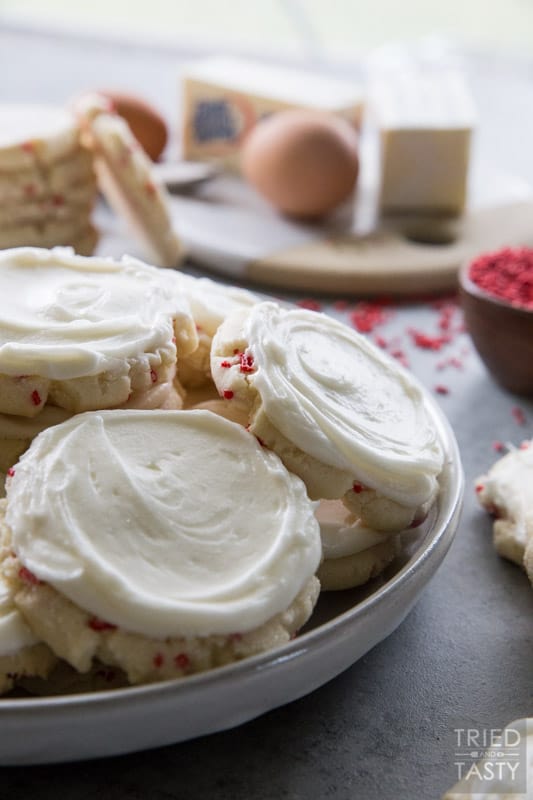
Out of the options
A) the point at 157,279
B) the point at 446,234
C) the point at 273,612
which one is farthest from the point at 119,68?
the point at 273,612

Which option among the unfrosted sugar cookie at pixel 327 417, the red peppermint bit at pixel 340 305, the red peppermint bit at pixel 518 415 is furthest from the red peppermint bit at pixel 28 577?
the red peppermint bit at pixel 340 305

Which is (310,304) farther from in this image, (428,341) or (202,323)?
(202,323)

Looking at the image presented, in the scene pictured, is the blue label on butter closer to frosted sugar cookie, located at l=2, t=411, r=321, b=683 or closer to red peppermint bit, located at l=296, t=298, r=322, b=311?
red peppermint bit, located at l=296, t=298, r=322, b=311

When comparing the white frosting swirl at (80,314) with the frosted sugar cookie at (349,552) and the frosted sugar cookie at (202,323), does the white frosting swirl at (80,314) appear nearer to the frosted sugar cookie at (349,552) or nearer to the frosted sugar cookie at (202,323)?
the frosted sugar cookie at (202,323)

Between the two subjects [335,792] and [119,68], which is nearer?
[335,792]

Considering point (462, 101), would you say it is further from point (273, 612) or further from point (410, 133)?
point (273, 612)

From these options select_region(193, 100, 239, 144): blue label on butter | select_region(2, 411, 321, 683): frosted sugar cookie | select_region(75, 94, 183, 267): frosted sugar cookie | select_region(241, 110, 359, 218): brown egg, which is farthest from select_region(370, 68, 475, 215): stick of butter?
select_region(2, 411, 321, 683): frosted sugar cookie
